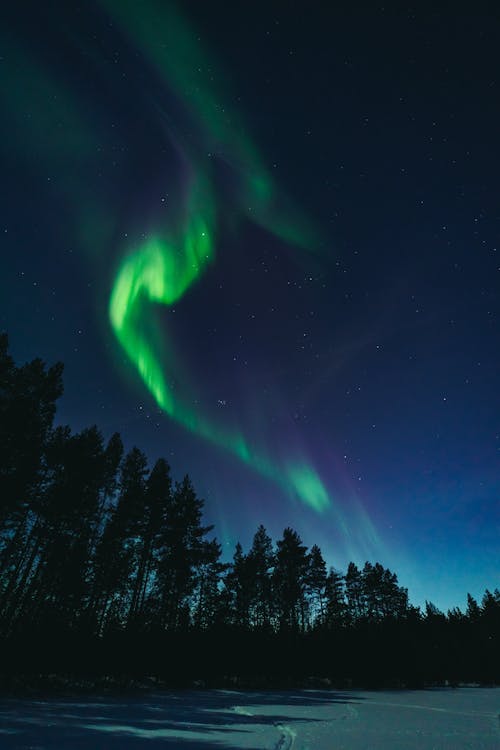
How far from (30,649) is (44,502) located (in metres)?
8.28

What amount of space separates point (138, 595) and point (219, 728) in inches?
920

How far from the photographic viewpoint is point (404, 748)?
24.5 feet

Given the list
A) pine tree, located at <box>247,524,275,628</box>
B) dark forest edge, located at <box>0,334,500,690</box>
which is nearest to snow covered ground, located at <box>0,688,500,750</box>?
dark forest edge, located at <box>0,334,500,690</box>

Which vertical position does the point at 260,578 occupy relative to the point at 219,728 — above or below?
above

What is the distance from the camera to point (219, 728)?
29.4 feet

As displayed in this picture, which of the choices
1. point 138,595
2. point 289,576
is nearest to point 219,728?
point 138,595

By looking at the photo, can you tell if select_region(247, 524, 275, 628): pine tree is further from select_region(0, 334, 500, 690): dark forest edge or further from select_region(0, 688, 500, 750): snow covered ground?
select_region(0, 688, 500, 750): snow covered ground

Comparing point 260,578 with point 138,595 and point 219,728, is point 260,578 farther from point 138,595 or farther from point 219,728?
point 219,728

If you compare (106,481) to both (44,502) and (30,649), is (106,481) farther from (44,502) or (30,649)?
(30,649)

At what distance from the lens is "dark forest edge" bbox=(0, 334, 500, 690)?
62.1 ft

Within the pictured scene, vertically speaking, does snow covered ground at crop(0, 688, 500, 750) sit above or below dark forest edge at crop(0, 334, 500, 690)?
below

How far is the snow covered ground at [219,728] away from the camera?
6.72 metres

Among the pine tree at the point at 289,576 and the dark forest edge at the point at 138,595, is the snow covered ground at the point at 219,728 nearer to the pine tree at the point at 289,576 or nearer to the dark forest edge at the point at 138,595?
the dark forest edge at the point at 138,595

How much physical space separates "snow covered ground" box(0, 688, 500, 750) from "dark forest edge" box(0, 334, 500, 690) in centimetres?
617
